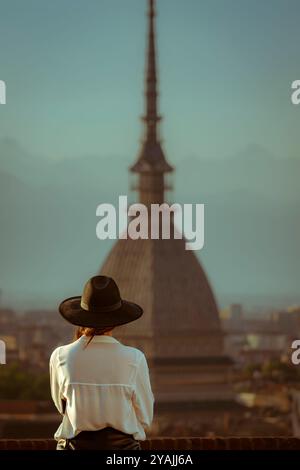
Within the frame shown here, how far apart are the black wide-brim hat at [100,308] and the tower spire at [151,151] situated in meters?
41.2

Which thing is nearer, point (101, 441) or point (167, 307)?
point (101, 441)

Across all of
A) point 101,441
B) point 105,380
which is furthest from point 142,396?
point 101,441

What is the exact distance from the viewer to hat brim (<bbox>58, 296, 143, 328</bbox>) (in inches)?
271

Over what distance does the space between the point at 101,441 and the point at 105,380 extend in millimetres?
225

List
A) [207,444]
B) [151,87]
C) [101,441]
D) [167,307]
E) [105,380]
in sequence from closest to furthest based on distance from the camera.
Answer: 1. [101,441]
2. [105,380]
3. [207,444]
4. [151,87]
5. [167,307]

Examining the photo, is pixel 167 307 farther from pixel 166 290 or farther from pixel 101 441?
pixel 101 441

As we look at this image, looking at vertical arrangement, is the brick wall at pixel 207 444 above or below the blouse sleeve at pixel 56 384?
below

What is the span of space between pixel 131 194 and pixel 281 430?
7.58m

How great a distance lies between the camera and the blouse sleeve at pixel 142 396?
696 cm

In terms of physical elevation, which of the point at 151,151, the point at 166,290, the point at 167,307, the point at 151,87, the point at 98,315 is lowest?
the point at 98,315

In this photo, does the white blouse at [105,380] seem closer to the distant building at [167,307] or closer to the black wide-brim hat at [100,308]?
the black wide-brim hat at [100,308]

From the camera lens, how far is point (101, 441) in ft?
22.4

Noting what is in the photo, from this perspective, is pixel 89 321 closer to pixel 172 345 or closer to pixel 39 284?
pixel 39 284

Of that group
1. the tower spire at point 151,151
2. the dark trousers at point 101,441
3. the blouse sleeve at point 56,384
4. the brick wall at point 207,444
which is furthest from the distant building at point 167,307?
the dark trousers at point 101,441
